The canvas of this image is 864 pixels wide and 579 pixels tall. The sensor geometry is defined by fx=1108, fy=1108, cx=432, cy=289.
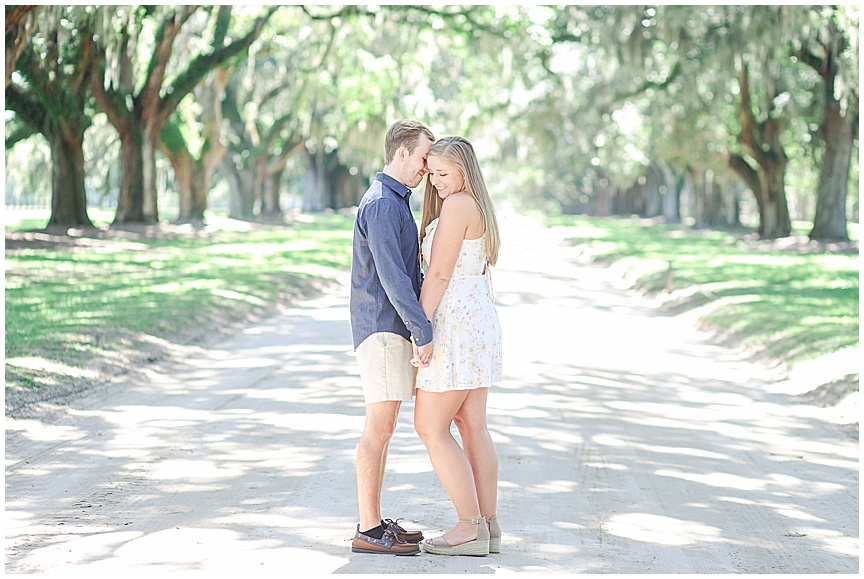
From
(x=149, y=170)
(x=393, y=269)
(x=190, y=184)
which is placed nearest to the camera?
(x=393, y=269)

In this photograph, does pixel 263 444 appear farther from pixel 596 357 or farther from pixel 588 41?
pixel 588 41

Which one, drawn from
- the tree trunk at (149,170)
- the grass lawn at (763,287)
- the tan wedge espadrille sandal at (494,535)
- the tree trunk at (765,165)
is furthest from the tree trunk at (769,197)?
the tan wedge espadrille sandal at (494,535)

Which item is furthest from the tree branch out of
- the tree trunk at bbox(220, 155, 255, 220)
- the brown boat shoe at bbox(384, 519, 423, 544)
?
the brown boat shoe at bbox(384, 519, 423, 544)

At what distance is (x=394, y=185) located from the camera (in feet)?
16.5

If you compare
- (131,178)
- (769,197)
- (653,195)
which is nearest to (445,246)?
(131,178)

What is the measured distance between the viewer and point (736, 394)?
31.6ft

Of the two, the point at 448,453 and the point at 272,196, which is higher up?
the point at 272,196

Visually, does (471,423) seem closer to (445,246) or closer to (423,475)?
(445,246)

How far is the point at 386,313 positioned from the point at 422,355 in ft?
0.88

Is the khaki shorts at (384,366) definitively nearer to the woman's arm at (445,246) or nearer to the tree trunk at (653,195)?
the woman's arm at (445,246)

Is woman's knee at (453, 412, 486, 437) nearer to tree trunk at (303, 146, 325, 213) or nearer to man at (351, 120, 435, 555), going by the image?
man at (351, 120, 435, 555)

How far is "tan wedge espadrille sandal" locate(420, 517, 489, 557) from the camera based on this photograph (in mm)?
4930

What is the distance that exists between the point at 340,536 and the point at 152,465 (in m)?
1.74

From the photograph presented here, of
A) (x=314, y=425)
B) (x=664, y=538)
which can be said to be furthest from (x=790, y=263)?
(x=664, y=538)
